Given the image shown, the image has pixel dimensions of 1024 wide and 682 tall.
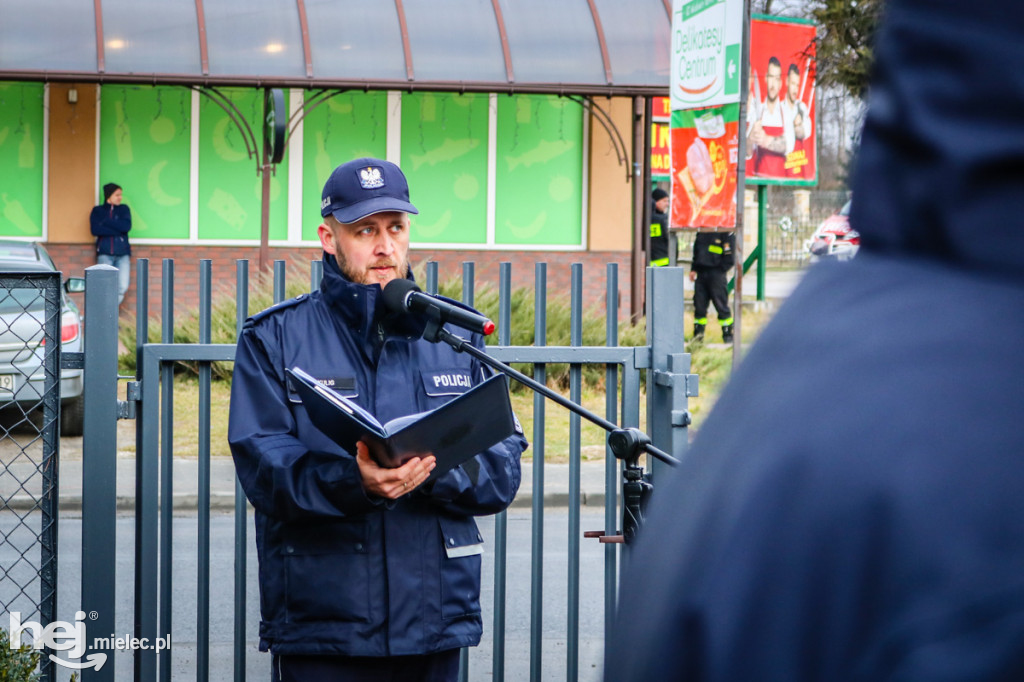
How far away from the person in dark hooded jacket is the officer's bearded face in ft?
8.19

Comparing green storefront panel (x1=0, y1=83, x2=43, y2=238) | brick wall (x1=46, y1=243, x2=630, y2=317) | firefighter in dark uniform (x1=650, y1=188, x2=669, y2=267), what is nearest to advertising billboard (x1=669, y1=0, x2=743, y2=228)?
brick wall (x1=46, y1=243, x2=630, y2=317)

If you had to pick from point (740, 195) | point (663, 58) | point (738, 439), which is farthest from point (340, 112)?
point (738, 439)

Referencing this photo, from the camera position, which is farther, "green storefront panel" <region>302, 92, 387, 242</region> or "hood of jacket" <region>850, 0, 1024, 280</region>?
"green storefront panel" <region>302, 92, 387, 242</region>

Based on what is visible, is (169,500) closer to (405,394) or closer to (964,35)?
(405,394)

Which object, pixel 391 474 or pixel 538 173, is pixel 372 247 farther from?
pixel 538 173

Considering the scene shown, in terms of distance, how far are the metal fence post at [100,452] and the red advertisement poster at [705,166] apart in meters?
6.07

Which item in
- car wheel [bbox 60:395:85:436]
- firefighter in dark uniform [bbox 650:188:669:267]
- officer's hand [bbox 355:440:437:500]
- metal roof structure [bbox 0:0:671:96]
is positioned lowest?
car wheel [bbox 60:395:85:436]

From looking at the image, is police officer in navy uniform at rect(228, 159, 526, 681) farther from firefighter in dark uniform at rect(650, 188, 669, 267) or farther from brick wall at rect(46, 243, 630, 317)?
firefighter in dark uniform at rect(650, 188, 669, 267)

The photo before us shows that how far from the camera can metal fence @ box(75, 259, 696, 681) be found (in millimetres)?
3711

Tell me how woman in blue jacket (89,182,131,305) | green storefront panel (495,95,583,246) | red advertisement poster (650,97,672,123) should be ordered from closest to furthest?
woman in blue jacket (89,182,131,305), green storefront panel (495,95,583,246), red advertisement poster (650,97,672,123)

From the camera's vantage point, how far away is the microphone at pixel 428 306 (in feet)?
9.09

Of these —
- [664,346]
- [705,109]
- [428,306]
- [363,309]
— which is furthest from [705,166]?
[428,306]

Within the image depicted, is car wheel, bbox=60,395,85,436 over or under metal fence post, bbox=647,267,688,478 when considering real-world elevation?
under

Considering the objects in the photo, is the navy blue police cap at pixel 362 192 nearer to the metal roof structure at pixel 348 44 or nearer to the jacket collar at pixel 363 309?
the jacket collar at pixel 363 309
